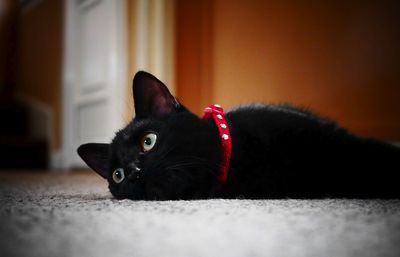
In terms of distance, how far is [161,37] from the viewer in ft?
6.47

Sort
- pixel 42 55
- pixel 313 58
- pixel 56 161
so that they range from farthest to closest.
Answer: pixel 42 55, pixel 56 161, pixel 313 58

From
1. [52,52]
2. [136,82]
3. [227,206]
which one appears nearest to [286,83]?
[136,82]

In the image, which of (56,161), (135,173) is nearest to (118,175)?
(135,173)

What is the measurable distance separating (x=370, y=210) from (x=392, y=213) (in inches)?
1.2

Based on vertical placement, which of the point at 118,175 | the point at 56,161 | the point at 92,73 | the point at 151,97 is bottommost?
the point at 56,161

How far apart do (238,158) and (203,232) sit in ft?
1.23

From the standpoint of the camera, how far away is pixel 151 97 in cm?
86

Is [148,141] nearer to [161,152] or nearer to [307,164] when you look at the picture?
[161,152]

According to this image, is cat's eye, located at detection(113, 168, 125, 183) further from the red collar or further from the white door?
the white door

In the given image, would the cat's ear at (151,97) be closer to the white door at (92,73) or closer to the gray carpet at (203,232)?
the gray carpet at (203,232)

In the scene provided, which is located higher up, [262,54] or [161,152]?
[262,54]

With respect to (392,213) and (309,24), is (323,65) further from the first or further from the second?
(392,213)

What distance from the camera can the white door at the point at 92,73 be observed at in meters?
2.14

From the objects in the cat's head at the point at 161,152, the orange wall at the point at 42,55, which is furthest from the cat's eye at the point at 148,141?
the orange wall at the point at 42,55
